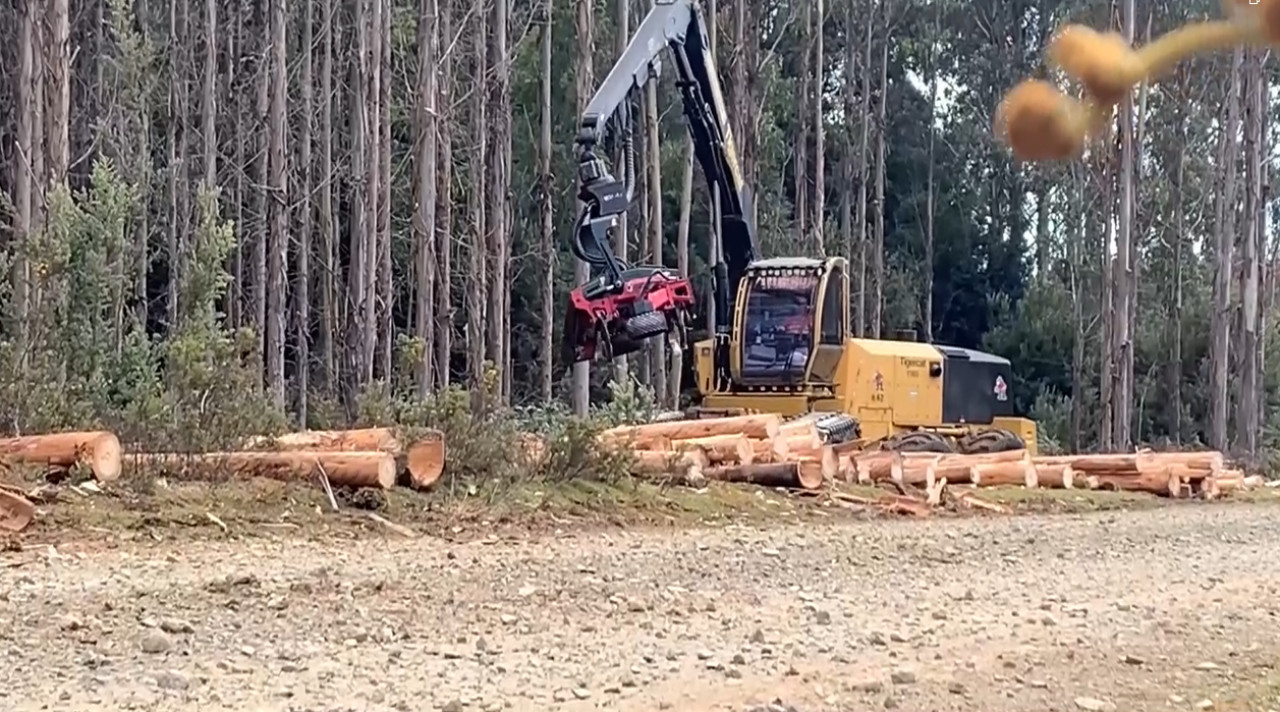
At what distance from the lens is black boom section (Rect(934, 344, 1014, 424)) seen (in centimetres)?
1888

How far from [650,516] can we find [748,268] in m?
7.34

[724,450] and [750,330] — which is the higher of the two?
[750,330]

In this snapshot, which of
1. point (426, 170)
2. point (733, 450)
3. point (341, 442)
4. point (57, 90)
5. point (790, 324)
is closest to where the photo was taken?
point (341, 442)

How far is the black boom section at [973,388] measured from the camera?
18875 mm

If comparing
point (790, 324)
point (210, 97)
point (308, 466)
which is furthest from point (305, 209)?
point (308, 466)

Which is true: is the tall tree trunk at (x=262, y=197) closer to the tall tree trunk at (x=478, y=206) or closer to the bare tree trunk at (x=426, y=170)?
the tall tree trunk at (x=478, y=206)

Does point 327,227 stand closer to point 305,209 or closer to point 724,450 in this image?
point 305,209

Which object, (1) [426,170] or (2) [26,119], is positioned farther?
(1) [426,170]

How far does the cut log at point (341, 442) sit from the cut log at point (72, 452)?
1519 millimetres

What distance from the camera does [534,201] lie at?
3662 cm

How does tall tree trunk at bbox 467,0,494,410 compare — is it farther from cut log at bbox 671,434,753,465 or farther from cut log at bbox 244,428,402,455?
cut log at bbox 244,428,402,455

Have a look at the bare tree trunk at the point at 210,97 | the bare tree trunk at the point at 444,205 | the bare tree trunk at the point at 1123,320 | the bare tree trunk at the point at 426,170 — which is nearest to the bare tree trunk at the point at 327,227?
the bare tree trunk at the point at 444,205

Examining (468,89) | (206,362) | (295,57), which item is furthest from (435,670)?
(295,57)

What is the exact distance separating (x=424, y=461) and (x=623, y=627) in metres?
4.40
